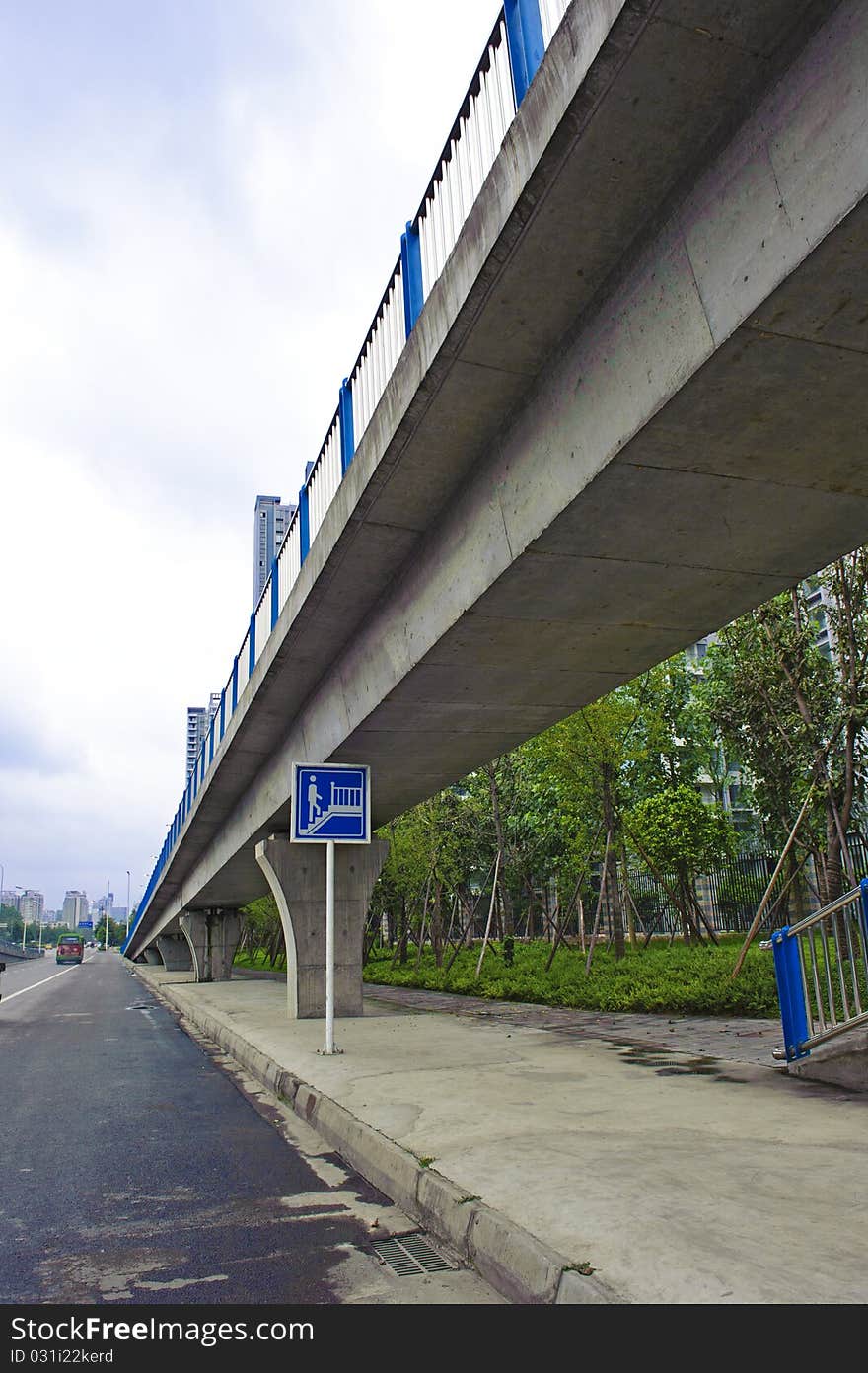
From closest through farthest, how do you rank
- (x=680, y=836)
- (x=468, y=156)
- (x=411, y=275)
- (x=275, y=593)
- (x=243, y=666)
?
(x=468, y=156) → (x=411, y=275) → (x=275, y=593) → (x=243, y=666) → (x=680, y=836)

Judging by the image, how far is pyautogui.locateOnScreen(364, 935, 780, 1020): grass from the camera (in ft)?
39.2

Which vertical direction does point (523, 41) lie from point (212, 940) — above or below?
above

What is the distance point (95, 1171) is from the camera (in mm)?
5664

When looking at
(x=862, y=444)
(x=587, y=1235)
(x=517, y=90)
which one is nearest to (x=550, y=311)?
(x=517, y=90)

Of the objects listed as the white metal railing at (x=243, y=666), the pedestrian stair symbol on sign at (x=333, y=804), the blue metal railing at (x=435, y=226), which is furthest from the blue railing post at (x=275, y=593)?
the pedestrian stair symbol on sign at (x=333, y=804)

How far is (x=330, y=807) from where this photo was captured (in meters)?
9.80

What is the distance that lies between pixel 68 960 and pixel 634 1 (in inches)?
3165

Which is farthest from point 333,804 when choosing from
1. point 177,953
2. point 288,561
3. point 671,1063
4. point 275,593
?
point 177,953

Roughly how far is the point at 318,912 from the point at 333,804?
447 cm

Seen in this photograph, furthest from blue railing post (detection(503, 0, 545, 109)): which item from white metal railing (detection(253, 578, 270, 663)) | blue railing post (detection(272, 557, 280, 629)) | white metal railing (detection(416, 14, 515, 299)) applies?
white metal railing (detection(253, 578, 270, 663))

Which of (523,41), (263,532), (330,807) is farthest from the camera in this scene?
(263,532)

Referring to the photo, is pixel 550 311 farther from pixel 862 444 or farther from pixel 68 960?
pixel 68 960

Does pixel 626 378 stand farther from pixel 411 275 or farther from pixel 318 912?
pixel 318 912

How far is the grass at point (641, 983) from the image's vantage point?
12.0 meters
